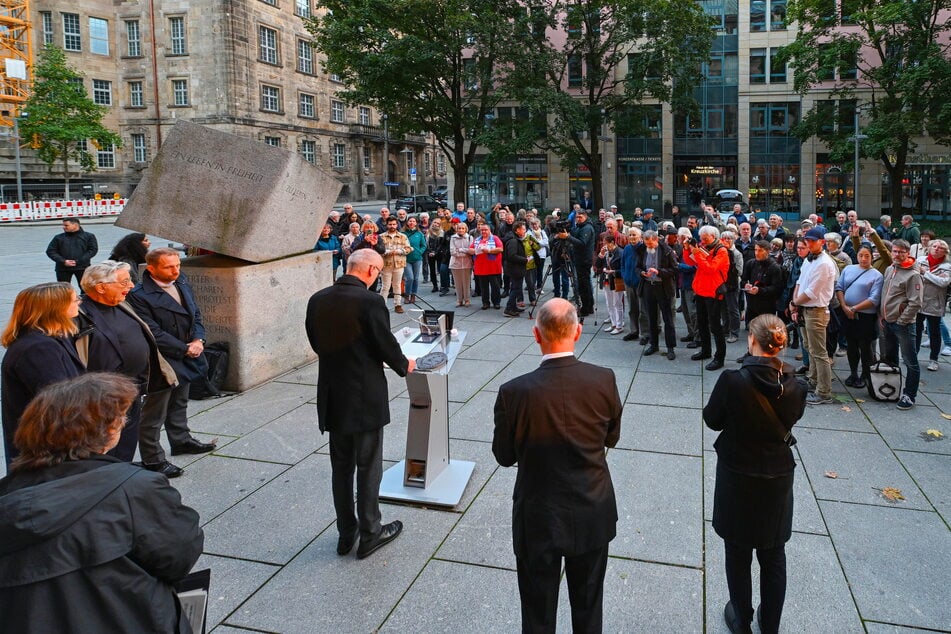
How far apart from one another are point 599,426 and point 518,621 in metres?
1.53

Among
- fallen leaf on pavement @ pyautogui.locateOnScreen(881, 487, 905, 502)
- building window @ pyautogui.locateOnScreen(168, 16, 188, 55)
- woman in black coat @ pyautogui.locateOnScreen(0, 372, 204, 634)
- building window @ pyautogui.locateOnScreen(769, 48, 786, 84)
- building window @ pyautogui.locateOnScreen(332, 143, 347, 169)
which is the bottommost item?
fallen leaf on pavement @ pyautogui.locateOnScreen(881, 487, 905, 502)

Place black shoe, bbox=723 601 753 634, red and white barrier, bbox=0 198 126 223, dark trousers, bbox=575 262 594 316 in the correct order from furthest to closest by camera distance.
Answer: red and white barrier, bbox=0 198 126 223 → dark trousers, bbox=575 262 594 316 → black shoe, bbox=723 601 753 634

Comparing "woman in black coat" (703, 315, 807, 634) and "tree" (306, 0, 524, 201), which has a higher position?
"tree" (306, 0, 524, 201)

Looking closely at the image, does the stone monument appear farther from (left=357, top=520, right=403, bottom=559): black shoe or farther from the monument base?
(left=357, top=520, right=403, bottom=559): black shoe

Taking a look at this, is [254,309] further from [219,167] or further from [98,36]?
[98,36]

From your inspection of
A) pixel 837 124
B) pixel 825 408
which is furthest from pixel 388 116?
pixel 825 408

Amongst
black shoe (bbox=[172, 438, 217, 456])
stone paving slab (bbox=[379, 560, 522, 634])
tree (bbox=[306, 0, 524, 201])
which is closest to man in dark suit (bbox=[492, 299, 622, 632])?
stone paving slab (bbox=[379, 560, 522, 634])

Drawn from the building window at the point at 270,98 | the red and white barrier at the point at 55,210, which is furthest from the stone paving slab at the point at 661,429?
the building window at the point at 270,98

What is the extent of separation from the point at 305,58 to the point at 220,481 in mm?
59924

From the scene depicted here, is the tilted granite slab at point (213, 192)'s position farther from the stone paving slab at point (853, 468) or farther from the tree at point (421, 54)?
the tree at point (421, 54)

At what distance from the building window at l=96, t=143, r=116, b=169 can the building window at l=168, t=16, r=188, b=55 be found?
8585 mm

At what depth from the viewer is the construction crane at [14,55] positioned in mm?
45719

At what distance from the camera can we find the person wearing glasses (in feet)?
15.9

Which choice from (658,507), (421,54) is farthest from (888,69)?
(658,507)
